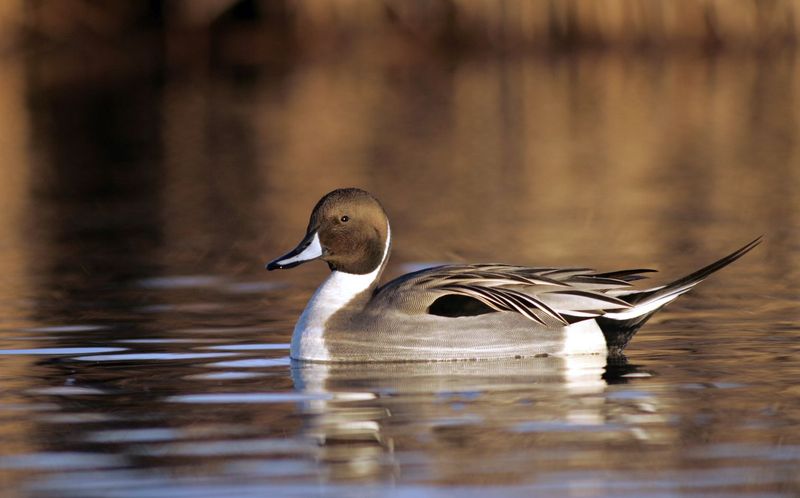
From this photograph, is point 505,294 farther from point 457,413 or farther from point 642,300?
point 457,413

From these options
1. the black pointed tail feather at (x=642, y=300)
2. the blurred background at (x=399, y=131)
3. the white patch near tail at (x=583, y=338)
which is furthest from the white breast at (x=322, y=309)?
the blurred background at (x=399, y=131)

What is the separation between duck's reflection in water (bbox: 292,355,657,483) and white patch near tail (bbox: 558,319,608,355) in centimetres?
5

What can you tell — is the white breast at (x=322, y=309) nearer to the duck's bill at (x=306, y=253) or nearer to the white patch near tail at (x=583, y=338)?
the duck's bill at (x=306, y=253)

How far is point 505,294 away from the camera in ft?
24.8

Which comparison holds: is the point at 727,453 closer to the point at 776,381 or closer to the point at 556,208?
the point at 776,381

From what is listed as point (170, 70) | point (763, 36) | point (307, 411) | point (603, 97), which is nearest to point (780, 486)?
point (307, 411)

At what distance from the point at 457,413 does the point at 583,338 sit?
1333 millimetres

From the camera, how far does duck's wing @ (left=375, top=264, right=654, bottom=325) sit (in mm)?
7523

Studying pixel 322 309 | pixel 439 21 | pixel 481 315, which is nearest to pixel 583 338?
pixel 481 315

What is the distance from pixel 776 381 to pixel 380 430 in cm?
158

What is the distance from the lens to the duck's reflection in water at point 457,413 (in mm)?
5652

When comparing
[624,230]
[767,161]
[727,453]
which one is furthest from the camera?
[767,161]

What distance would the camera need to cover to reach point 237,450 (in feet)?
19.3

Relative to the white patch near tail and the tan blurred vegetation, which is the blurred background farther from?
the white patch near tail
